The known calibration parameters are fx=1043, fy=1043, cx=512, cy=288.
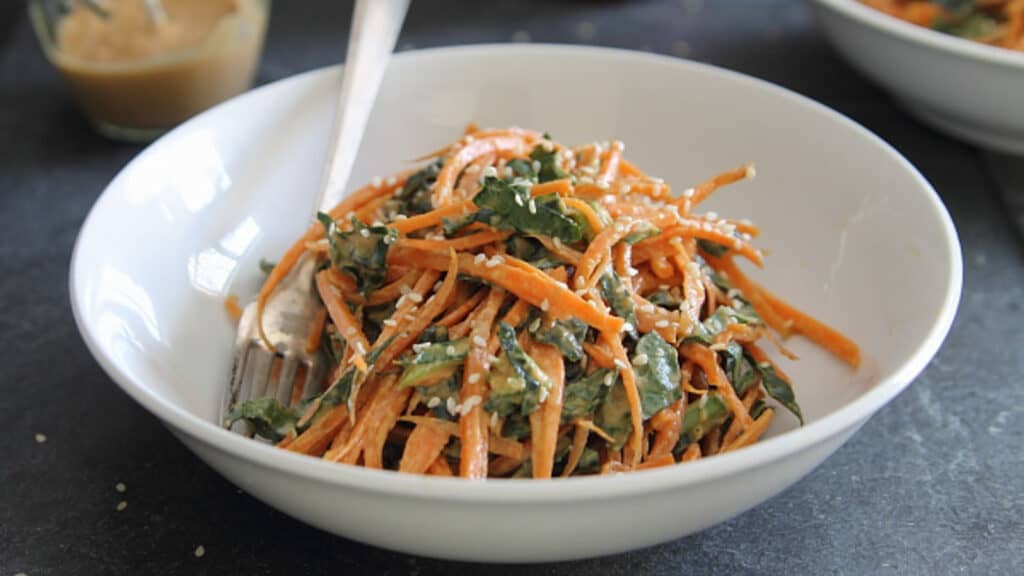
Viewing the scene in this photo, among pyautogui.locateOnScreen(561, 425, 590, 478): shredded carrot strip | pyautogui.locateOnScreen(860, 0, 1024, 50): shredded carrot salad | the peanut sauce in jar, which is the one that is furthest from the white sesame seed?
pyautogui.locateOnScreen(860, 0, 1024, 50): shredded carrot salad

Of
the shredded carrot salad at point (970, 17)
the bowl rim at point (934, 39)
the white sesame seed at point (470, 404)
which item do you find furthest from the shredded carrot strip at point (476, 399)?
the shredded carrot salad at point (970, 17)

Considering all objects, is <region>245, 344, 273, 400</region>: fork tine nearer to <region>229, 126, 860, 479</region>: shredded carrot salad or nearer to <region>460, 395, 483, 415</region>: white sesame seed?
<region>229, 126, 860, 479</region>: shredded carrot salad

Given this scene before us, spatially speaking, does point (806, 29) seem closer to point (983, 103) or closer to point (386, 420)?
point (983, 103)

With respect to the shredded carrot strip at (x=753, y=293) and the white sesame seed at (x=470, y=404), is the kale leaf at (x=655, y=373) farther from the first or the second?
the shredded carrot strip at (x=753, y=293)

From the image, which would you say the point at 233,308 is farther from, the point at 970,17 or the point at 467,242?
the point at 970,17

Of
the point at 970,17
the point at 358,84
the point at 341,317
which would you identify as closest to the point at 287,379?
the point at 341,317

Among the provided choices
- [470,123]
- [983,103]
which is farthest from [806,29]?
[470,123]
